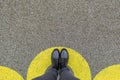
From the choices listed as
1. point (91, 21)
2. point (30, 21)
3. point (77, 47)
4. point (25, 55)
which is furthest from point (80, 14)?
point (25, 55)

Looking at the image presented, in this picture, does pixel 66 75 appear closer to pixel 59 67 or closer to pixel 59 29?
pixel 59 67

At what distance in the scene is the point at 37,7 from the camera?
3.58m

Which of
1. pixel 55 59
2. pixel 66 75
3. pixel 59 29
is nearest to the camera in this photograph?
pixel 66 75

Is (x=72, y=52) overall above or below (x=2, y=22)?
below

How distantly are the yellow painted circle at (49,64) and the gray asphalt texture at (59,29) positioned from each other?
5 centimetres

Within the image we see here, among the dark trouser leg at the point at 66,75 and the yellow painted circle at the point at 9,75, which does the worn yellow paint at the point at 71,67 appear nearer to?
the yellow painted circle at the point at 9,75

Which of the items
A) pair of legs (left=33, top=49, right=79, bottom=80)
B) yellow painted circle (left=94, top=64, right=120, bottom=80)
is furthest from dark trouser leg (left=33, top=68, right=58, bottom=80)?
yellow painted circle (left=94, top=64, right=120, bottom=80)

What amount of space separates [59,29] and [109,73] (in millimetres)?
814

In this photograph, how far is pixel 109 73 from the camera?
3.49 meters

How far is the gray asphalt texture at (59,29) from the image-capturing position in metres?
3.53

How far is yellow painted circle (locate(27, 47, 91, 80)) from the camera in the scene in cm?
351

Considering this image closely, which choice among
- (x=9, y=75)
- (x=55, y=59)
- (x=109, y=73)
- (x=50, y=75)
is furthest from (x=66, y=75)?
(x=9, y=75)

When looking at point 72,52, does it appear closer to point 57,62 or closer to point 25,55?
point 57,62

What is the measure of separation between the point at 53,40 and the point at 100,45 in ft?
→ 1.91
